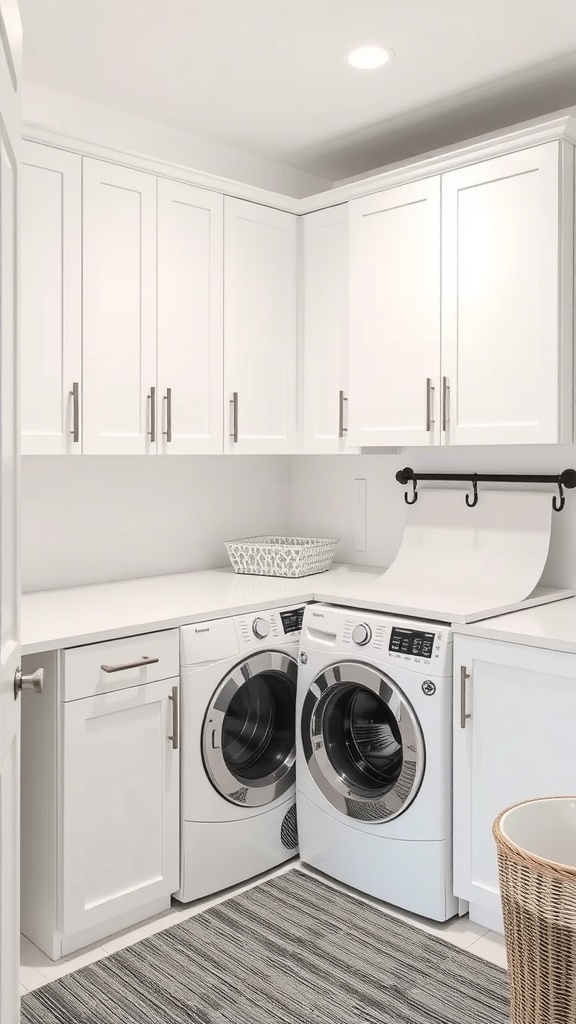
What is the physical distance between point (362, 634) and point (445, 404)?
84 cm

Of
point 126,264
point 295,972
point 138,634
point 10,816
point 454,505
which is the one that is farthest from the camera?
point 454,505

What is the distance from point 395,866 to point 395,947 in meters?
0.24

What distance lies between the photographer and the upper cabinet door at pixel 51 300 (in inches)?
96.7

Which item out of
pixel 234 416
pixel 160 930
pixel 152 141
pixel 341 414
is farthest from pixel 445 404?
pixel 160 930

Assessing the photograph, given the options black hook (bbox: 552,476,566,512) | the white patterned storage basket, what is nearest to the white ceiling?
Answer: black hook (bbox: 552,476,566,512)

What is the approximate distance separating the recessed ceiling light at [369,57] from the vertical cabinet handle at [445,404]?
39.3 inches

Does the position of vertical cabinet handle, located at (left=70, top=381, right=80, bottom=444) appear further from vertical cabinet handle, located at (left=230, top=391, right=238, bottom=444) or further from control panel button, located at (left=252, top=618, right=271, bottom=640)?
control panel button, located at (left=252, top=618, right=271, bottom=640)

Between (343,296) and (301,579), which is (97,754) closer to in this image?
(301,579)

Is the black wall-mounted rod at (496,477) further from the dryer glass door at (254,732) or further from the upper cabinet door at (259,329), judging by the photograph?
the dryer glass door at (254,732)

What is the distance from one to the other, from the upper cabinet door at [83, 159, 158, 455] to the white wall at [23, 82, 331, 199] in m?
0.14

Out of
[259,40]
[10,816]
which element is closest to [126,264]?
[259,40]

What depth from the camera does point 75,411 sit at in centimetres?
258

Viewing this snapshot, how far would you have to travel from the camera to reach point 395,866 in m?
2.50

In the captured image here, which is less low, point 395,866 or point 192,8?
point 192,8
